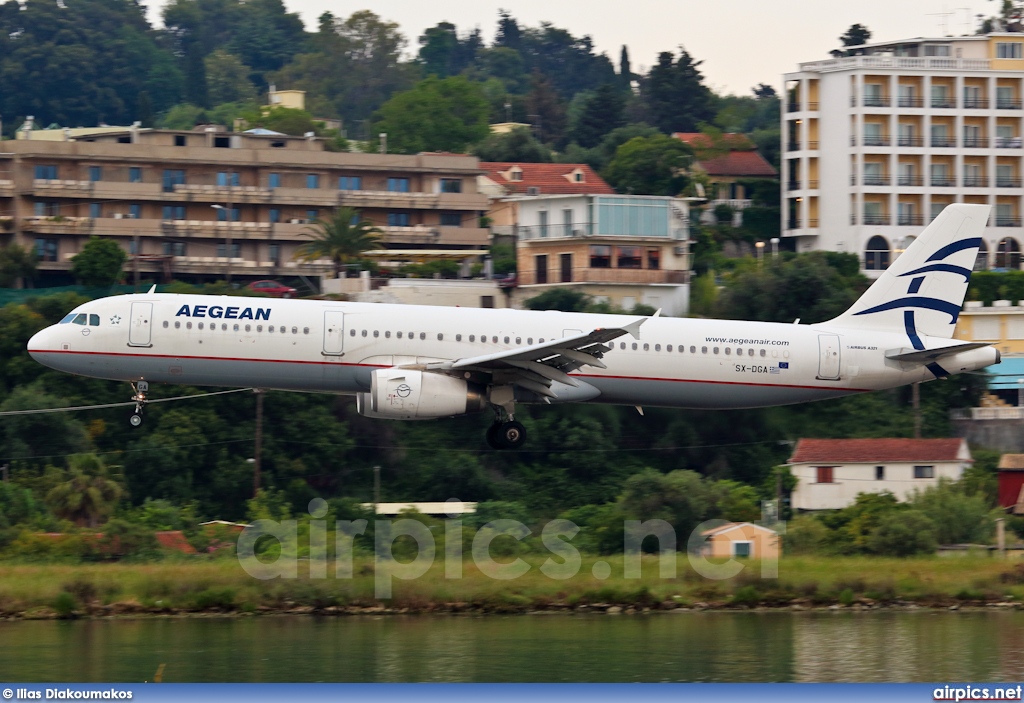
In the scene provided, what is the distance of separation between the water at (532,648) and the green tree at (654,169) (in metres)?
74.0

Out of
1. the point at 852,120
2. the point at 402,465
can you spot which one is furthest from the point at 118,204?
the point at 852,120

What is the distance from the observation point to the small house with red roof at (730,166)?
120m

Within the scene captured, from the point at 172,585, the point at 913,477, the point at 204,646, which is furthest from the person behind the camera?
the point at 913,477

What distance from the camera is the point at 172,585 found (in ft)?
141

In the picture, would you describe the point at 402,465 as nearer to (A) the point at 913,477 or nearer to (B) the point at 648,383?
(A) the point at 913,477

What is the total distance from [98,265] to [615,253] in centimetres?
2739

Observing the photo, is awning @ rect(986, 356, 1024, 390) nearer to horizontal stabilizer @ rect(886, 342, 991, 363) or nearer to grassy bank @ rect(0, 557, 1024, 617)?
grassy bank @ rect(0, 557, 1024, 617)

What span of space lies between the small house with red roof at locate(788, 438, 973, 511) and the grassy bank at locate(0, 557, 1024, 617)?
48.1 feet

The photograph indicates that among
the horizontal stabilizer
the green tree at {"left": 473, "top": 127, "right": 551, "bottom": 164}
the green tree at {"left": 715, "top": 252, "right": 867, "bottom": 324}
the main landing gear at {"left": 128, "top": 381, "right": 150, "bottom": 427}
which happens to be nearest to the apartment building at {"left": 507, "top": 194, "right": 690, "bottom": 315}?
the green tree at {"left": 715, "top": 252, "right": 867, "bottom": 324}

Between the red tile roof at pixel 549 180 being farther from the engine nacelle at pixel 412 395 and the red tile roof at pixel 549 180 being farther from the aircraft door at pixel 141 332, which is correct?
the aircraft door at pixel 141 332

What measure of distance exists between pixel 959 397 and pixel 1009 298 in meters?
17.7

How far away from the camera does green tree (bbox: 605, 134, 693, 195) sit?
114688mm

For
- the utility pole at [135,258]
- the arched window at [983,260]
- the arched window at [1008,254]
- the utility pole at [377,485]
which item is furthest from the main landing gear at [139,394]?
the arched window at [1008,254]

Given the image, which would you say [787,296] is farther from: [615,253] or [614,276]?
[615,253]
